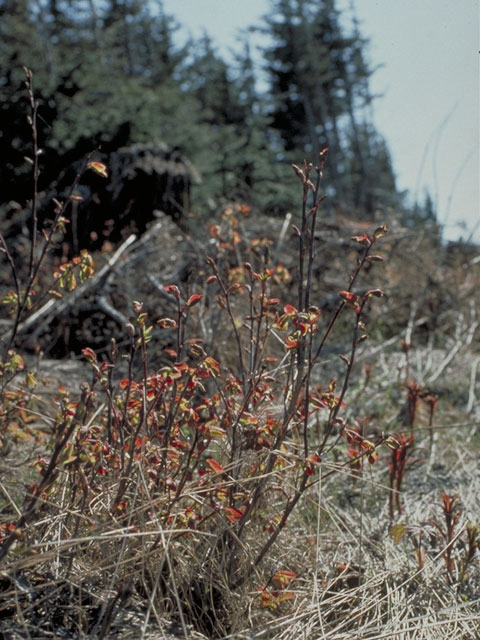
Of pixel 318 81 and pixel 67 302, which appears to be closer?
pixel 67 302

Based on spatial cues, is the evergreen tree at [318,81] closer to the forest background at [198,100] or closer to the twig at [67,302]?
the forest background at [198,100]

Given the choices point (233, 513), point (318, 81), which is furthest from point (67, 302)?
point (318, 81)

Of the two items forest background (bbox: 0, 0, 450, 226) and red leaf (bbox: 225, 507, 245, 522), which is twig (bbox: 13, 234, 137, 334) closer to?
forest background (bbox: 0, 0, 450, 226)

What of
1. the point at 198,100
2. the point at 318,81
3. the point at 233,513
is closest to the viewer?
the point at 233,513

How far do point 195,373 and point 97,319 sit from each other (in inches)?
162

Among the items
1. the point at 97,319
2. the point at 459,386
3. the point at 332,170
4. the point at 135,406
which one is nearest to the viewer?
the point at 135,406

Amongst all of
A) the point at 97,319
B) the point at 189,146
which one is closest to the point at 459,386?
the point at 97,319

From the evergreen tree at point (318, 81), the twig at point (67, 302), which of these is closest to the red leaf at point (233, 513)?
the twig at point (67, 302)

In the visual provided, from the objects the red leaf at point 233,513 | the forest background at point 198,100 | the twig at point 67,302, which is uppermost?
the forest background at point 198,100

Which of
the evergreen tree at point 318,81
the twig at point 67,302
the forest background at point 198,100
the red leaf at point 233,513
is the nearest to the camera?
the red leaf at point 233,513

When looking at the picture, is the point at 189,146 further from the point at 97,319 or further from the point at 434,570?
the point at 434,570

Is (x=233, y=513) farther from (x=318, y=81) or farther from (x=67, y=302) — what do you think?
(x=318, y=81)

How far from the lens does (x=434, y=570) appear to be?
2.17m

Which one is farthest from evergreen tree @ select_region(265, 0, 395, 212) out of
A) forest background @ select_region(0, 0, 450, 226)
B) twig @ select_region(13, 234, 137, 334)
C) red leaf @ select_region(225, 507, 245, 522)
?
red leaf @ select_region(225, 507, 245, 522)
